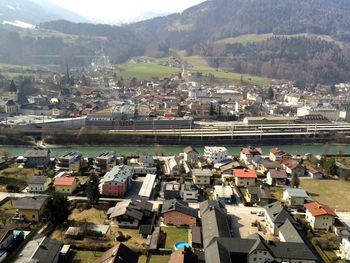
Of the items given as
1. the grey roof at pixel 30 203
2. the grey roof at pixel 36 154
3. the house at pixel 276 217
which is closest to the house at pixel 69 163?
the grey roof at pixel 36 154

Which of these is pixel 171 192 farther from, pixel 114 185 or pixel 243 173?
pixel 243 173

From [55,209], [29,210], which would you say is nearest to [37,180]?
[29,210]

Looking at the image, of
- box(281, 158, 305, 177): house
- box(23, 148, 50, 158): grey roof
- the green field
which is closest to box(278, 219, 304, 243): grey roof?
box(281, 158, 305, 177): house

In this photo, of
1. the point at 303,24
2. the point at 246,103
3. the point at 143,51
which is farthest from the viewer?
the point at 303,24

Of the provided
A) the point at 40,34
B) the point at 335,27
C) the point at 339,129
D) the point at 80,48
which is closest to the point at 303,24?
the point at 335,27

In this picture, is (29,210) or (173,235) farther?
(29,210)

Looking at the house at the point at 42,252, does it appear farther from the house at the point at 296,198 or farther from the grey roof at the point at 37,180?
the house at the point at 296,198

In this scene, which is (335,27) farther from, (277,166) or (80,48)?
(277,166)
